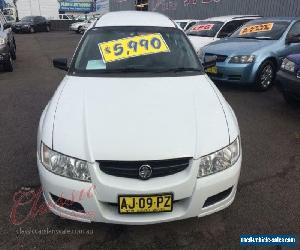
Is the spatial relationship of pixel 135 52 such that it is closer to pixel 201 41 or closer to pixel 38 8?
pixel 201 41

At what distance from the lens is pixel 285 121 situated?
540cm

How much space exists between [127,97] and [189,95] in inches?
22.5

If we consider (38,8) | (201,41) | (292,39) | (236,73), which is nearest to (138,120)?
(236,73)

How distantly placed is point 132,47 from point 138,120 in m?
1.38

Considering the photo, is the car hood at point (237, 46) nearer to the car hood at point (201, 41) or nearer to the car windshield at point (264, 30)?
the car windshield at point (264, 30)

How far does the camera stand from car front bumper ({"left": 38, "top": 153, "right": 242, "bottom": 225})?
2.30m

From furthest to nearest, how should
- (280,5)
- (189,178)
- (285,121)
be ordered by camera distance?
(280,5), (285,121), (189,178)

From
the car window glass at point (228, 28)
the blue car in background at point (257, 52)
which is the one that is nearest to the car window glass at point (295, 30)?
the blue car in background at point (257, 52)

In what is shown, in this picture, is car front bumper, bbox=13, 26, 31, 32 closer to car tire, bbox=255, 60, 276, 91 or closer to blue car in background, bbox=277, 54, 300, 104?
car tire, bbox=255, 60, 276, 91

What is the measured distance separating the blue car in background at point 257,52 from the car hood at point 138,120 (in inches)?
148

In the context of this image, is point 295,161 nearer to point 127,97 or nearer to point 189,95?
point 189,95

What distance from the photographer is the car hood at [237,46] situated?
689 centimetres

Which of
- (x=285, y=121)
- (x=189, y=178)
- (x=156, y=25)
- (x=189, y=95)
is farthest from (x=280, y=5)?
(x=189, y=178)

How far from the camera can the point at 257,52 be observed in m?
6.80
